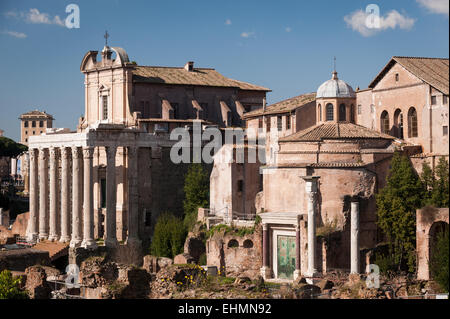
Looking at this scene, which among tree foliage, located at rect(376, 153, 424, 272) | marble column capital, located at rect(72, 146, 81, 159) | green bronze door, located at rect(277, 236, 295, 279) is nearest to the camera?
tree foliage, located at rect(376, 153, 424, 272)

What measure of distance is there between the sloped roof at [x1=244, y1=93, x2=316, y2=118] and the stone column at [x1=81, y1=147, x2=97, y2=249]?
966 cm

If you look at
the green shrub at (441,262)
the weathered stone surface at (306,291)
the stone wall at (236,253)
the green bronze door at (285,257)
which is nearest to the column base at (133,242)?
the stone wall at (236,253)

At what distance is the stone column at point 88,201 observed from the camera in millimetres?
52469

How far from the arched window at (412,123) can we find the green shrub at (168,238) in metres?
13.5

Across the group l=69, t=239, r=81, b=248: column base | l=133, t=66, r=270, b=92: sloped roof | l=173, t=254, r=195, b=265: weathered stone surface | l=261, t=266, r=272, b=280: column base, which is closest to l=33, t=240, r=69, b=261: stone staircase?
l=69, t=239, r=81, b=248: column base

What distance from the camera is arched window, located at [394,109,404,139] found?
44.6 metres

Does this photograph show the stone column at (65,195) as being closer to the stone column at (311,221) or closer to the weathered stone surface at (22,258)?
the weathered stone surface at (22,258)

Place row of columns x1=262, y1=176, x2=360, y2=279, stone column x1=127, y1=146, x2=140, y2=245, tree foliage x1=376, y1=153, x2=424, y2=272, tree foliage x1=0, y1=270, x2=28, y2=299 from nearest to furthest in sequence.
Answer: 1. tree foliage x1=0, y1=270, x2=28, y2=299
2. tree foliage x1=376, y1=153, x2=424, y2=272
3. row of columns x1=262, y1=176, x2=360, y2=279
4. stone column x1=127, y1=146, x2=140, y2=245

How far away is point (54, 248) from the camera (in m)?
54.1

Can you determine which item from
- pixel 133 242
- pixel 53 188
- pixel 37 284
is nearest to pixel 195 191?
pixel 133 242

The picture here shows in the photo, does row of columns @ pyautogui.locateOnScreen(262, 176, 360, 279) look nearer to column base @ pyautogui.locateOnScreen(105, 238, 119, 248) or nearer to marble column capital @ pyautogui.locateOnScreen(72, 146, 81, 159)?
column base @ pyautogui.locateOnScreen(105, 238, 119, 248)

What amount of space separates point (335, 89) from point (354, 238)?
8944 mm

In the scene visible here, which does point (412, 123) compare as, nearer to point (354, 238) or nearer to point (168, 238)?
point (354, 238)
